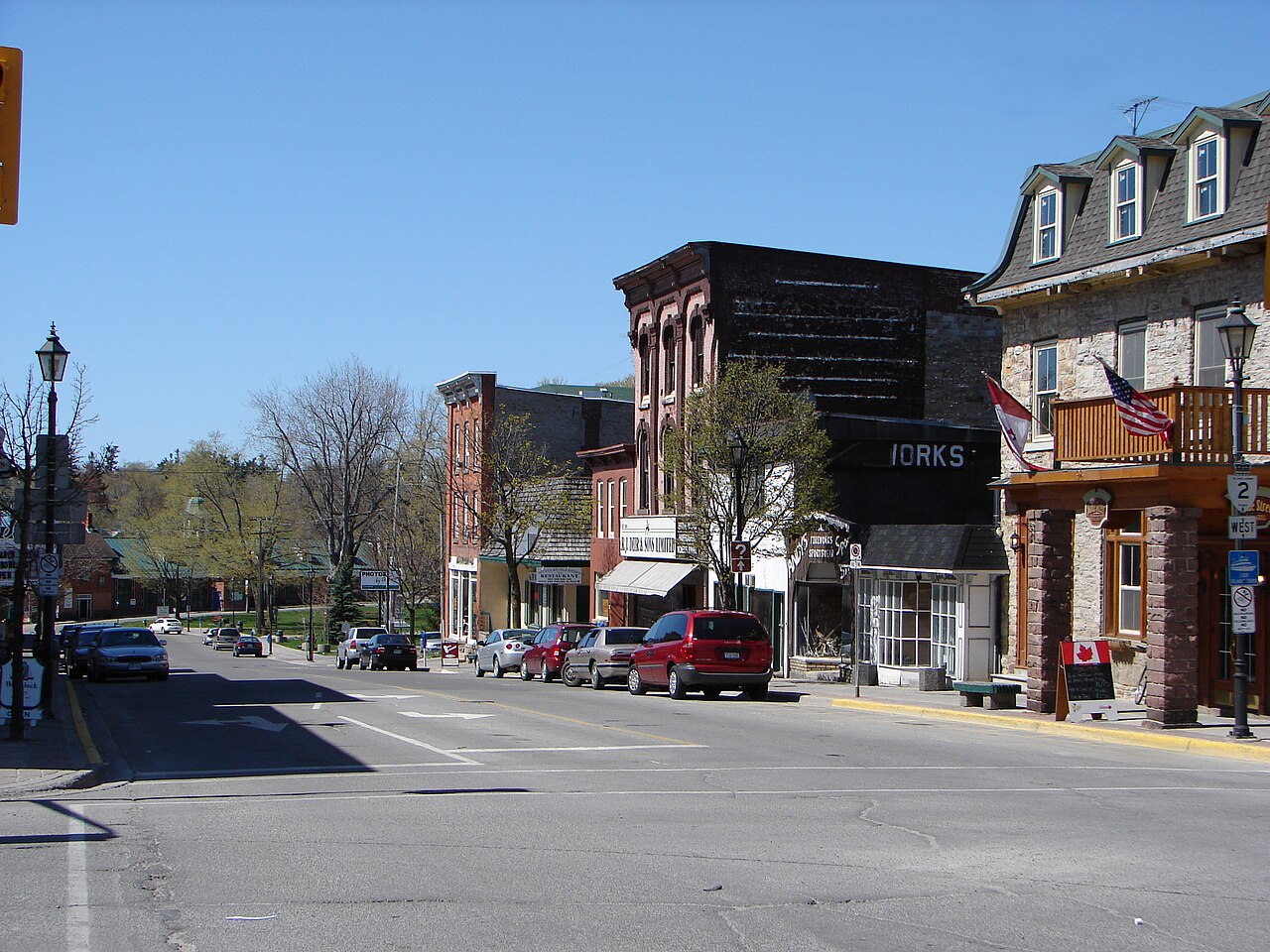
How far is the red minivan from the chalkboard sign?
24.4 ft

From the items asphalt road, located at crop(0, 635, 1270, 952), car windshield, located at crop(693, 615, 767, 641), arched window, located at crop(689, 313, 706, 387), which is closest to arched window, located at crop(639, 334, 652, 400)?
arched window, located at crop(689, 313, 706, 387)

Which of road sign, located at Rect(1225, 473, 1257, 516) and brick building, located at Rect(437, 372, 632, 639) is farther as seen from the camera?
brick building, located at Rect(437, 372, 632, 639)

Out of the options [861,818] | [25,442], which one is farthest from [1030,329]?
[25,442]

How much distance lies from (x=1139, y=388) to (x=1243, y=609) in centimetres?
718

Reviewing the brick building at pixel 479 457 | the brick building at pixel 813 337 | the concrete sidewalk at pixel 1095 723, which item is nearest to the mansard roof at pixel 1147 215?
the concrete sidewalk at pixel 1095 723

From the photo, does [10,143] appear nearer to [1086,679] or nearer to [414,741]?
[414,741]

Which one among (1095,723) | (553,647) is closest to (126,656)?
(553,647)

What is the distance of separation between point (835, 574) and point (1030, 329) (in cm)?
1003

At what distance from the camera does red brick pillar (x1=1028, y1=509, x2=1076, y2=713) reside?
21.6 m

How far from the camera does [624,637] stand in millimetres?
31984

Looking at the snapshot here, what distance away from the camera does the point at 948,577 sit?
29797 millimetres

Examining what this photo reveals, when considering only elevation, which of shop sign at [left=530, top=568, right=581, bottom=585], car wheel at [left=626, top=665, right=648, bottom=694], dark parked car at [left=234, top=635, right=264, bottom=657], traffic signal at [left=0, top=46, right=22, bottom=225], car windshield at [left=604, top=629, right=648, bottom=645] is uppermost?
traffic signal at [left=0, top=46, right=22, bottom=225]

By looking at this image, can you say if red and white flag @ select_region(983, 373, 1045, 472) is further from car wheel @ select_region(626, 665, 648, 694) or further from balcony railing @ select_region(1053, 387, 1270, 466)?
car wheel @ select_region(626, 665, 648, 694)

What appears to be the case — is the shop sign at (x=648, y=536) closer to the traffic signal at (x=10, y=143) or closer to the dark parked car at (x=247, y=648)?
the traffic signal at (x=10, y=143)
